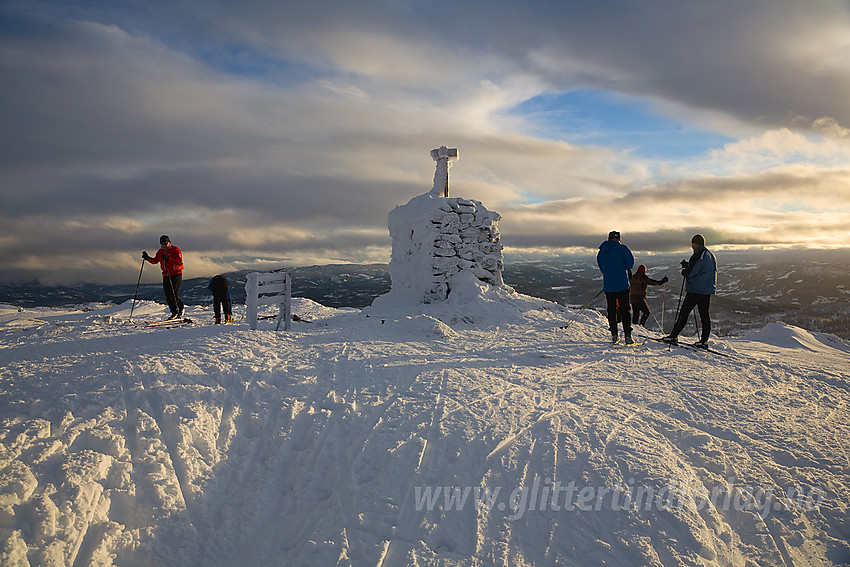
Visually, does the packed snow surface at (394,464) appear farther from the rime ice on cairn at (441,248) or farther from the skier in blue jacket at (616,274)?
the rime ice on cairn at (441,248)

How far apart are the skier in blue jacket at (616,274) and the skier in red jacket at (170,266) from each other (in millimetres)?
11644

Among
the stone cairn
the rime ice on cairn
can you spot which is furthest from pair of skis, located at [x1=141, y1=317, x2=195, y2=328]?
the stone cairn


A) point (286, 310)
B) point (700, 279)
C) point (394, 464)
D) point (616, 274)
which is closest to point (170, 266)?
point (286, 310)

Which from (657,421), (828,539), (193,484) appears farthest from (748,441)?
(193,484)

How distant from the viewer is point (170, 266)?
12250 millimetres

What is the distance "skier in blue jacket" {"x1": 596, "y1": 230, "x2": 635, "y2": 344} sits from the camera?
10.2m

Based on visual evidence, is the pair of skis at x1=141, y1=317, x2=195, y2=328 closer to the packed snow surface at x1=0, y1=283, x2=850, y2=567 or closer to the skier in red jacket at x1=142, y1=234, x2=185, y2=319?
the skier in red jacket at x1=142, y1=234, x2=185, y2=319

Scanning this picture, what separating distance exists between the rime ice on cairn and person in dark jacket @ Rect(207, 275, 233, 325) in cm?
582

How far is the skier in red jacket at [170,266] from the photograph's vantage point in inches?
475

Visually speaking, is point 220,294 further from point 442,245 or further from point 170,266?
point 442,245

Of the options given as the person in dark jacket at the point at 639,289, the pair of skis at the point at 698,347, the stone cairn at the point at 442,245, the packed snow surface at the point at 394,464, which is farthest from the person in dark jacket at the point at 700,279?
the stone cairn at the point at 442,245

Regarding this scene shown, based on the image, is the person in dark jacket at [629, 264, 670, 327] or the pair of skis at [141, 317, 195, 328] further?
the person in dark jacket at [629, 264, 670, 327]

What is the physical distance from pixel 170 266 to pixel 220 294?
5.23ft

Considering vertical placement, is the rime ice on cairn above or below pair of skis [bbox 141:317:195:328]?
above
